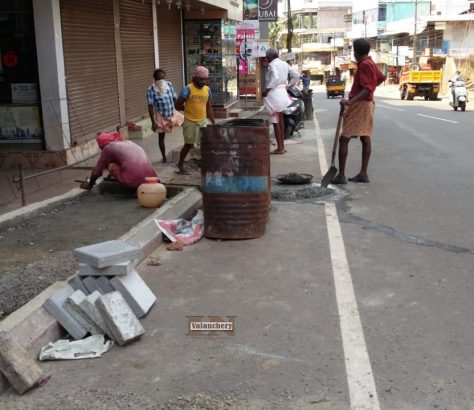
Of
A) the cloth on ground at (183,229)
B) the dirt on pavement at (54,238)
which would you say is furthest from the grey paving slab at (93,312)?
the cloth on ground at (183,229)

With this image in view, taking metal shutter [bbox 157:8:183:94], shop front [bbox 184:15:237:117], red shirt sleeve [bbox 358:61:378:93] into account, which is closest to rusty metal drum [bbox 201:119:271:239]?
red shirt sleeve [bbox 358:61:378:93]

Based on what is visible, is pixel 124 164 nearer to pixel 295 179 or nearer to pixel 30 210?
pixel 30 210

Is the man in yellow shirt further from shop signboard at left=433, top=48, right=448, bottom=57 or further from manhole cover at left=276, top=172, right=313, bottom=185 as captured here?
shop signboard at left=433, top=48, right=448, bottom=57

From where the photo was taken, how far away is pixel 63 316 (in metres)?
3.92

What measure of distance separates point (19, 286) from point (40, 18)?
6.15m

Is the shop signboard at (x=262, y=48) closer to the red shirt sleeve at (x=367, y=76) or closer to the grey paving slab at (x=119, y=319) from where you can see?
the red shirt sleeve at (x=367, y=76)

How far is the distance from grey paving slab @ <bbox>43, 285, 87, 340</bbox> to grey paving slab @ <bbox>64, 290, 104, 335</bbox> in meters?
0.02

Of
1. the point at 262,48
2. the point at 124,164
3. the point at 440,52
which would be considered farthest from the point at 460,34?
the point at 124,164

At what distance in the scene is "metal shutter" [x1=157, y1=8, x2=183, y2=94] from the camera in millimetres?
16945

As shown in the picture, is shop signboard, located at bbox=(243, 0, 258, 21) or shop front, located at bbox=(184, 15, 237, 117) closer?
shop front, located at bbox=(184, 15, 237, 117)

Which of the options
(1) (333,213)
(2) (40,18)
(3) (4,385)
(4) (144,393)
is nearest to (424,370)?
(4) (144,393)

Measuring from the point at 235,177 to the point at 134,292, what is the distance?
2.08m

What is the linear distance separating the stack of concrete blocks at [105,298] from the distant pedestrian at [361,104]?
495 cm

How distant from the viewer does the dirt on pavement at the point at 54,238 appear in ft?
14.7
